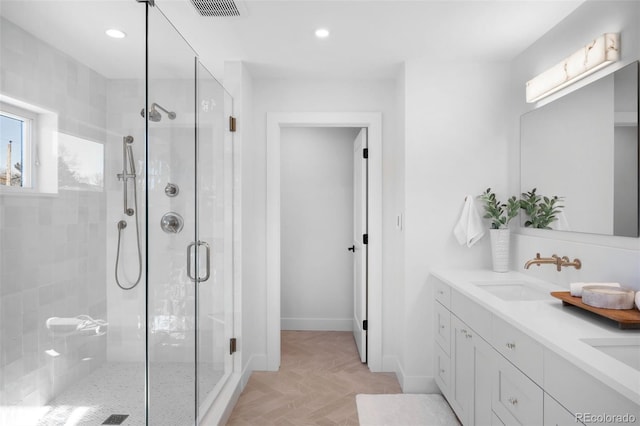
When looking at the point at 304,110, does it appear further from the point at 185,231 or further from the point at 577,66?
the point at 577,66

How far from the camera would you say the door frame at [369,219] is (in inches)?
124

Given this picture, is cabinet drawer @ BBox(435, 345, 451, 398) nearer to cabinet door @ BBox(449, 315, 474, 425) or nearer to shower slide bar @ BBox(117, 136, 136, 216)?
cabinet door @ BBox(449, 315, 474, 425)

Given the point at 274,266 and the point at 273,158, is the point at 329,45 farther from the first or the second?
the point at 274,266

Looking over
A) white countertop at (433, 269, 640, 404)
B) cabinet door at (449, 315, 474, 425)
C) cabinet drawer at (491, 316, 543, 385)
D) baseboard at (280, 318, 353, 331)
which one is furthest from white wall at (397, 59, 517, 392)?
baseboard at (280, 318, 353, 331)

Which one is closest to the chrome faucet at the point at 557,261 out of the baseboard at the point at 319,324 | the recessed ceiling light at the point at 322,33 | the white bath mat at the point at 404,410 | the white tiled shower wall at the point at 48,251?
the white bath mat at the point at 404,410

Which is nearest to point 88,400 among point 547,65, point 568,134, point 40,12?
point 40,12

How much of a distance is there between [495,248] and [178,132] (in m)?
2.19

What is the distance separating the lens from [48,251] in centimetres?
137

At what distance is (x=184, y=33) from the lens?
2.38 meters

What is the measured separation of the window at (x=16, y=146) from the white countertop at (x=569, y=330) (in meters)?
1.89

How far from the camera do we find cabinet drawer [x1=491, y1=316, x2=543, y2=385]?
4.72 ft

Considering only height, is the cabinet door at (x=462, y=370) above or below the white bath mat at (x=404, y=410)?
above

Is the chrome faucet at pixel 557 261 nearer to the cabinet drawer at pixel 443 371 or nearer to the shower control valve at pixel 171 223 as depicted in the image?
the cabinet drawer at pixel 443 371

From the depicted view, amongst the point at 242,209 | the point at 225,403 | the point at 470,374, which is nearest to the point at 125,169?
the point at 242,209
